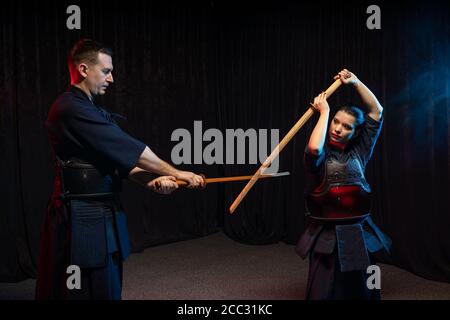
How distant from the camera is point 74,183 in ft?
7.32

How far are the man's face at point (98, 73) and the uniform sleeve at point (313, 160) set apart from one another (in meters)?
1.03

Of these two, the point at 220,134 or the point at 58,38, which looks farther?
the point at 220,134

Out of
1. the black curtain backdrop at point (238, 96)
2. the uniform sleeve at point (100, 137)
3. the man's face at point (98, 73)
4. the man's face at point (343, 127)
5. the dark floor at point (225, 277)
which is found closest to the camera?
the uniform sleeve at point (100, 137)

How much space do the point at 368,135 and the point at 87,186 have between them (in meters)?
1.40

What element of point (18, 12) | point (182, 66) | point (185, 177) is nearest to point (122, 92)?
point (182, 66)

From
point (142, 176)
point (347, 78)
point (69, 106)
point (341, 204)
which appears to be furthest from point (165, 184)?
point (347, 78)

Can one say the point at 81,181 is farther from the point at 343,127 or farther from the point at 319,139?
the point at 343,127

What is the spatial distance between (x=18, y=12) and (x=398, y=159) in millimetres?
3122

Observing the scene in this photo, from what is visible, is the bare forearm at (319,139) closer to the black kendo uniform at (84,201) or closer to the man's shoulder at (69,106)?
the black kendo uniform at (84,201)

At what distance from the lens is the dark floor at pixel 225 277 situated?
3328 millimetres

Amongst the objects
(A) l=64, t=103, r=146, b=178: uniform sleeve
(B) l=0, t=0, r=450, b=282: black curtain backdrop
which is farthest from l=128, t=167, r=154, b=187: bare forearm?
(B) l=0, t=0, r=450, b=282: black curtain backdrop

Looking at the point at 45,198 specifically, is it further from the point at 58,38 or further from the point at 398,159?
the point at 398,159

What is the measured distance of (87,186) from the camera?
2232 mm

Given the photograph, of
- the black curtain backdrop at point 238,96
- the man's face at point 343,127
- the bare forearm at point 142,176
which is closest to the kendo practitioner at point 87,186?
the bare forearm at point 142,176
